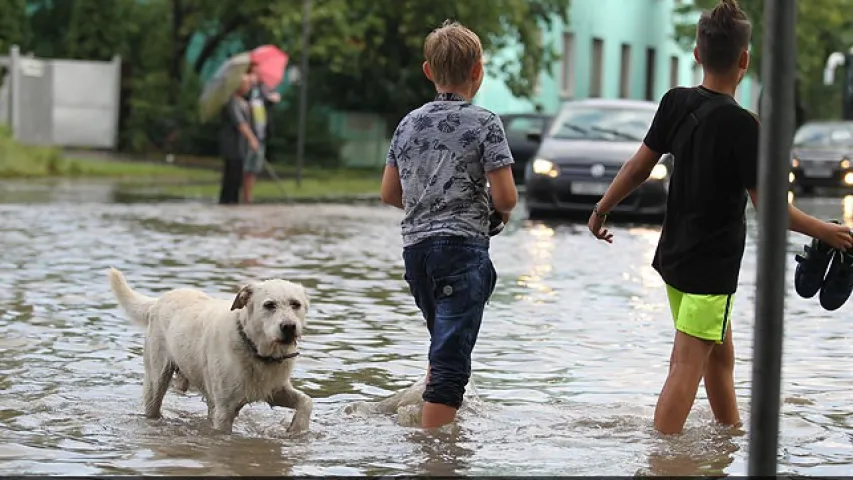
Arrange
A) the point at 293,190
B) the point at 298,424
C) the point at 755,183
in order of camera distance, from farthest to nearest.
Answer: the point at 293,190 < the point at 298,424 < the point at 755,183

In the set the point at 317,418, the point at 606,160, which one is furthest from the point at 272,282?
the point at 606,160

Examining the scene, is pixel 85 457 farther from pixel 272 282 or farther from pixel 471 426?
pixel 471 426

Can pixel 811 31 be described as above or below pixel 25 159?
above

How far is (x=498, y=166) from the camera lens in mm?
6801

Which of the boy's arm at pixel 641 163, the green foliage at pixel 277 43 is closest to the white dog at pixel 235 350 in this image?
the boy's arm at pixel 641 163

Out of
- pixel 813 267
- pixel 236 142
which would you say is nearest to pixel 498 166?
pixel 813 267

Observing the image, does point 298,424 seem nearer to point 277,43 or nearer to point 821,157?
point 277,43

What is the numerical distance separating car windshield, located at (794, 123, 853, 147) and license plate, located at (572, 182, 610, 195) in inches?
591

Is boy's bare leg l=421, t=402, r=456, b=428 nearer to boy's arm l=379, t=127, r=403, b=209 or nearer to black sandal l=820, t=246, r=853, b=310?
boy's arm l=379, t=127, r=403, b=209

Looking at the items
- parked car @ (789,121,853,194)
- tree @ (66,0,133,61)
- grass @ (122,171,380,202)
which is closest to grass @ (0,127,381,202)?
grass @ (122,171,380,202)

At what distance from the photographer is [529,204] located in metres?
23.1

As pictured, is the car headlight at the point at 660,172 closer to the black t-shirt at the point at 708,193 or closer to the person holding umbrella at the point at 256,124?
the person holding umbrella at the point at 256,124

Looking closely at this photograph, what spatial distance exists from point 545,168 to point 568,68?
89.7 feet

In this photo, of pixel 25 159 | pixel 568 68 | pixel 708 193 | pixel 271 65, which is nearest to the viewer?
pixel 708 193
